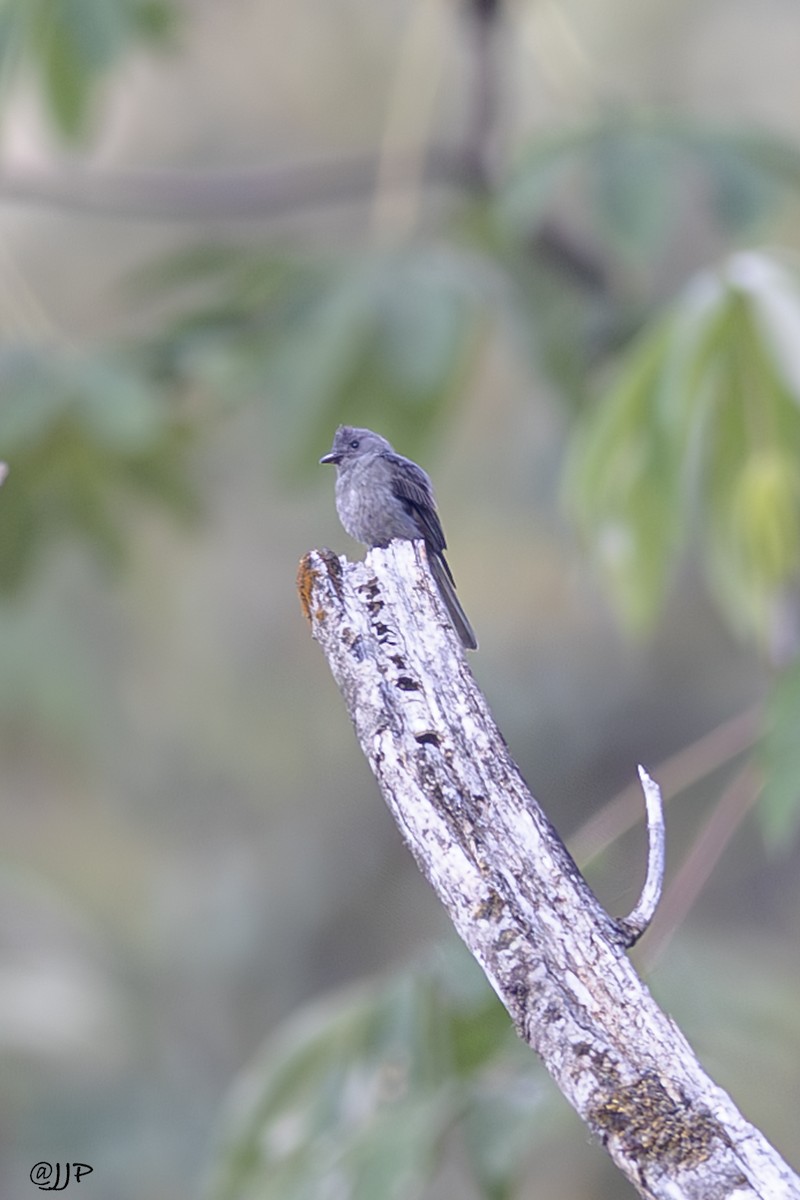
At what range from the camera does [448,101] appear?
1007 centimetres

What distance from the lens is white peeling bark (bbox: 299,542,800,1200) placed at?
2121mm

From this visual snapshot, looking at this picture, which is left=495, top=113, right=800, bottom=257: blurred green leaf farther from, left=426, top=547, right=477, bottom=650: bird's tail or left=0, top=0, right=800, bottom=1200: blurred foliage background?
left=426, top=547, right=477, bottom=650: bird's tail

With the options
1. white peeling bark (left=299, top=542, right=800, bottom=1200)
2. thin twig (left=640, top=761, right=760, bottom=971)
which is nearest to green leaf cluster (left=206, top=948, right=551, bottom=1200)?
thin twig (left=640, top=761, right=760, bottom=971)

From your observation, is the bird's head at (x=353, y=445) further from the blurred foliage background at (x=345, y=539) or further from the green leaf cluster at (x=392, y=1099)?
the green leaf cluster at (x=392, y=1099)

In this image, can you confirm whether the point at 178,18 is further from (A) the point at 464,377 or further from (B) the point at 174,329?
(A) the point at 464,377

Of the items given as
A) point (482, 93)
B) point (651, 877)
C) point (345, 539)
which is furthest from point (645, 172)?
point (345, 539)

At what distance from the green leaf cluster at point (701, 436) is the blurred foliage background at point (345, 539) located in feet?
0.04

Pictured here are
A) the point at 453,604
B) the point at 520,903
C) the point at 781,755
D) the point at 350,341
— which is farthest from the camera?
the point at 350,341

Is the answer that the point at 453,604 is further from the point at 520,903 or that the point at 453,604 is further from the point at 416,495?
the point at 520,903

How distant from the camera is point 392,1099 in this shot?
13.1 feet

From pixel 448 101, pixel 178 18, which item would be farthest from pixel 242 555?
pixel 178 18

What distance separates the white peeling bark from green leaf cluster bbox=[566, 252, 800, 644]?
1.25m

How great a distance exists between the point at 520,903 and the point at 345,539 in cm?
636

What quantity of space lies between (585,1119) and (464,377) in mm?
2810
